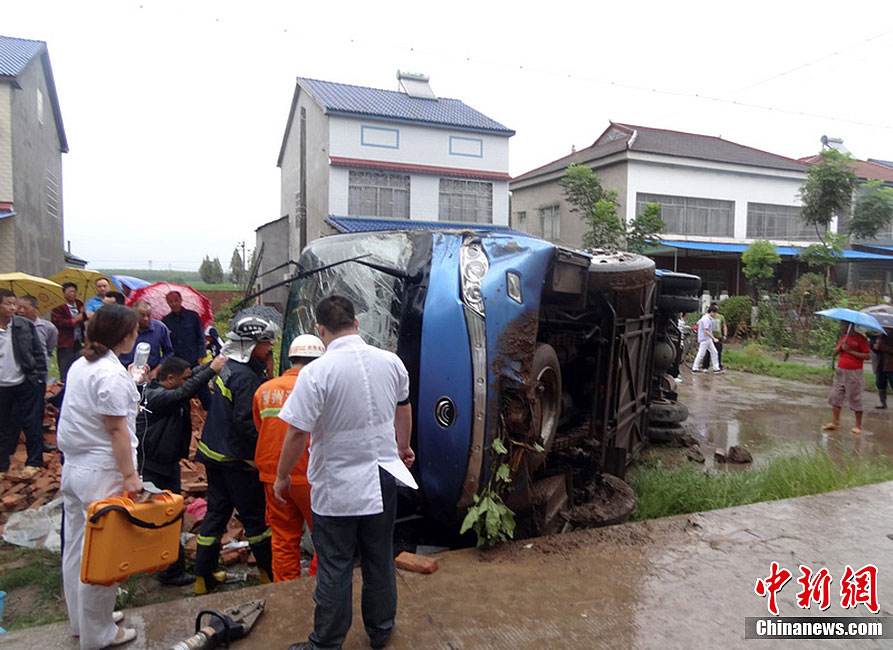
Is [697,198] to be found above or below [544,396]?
above

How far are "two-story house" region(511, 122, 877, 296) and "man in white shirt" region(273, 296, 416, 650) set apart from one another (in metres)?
21.3

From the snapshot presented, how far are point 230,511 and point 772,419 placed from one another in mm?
8282

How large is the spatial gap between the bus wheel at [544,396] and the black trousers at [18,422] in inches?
180

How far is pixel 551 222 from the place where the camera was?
1105 inches

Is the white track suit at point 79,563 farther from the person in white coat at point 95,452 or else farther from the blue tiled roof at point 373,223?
the blue tiled roof at point 373,223

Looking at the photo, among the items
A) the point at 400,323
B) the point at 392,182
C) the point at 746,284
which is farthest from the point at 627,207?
the point at 400,323

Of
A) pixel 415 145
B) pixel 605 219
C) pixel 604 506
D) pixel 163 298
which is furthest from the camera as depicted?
pixel 415 145

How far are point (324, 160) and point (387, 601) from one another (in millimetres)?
20417

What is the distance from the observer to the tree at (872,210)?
19656mm

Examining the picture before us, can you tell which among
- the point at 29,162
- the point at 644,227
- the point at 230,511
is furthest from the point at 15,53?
the point at 230,511

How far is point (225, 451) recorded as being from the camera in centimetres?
366

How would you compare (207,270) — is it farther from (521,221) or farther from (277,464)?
(277,464)

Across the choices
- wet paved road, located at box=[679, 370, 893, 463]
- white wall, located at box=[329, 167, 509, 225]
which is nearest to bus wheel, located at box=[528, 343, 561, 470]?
wet paved road, located at box=[679, 370, 893, 463]

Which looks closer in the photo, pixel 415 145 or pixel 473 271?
pixel 473 271
